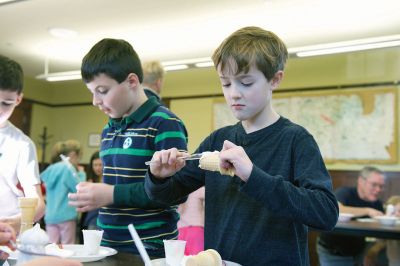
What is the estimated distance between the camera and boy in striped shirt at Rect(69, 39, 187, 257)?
4.88ft

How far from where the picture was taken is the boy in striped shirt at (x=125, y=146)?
1.49 m

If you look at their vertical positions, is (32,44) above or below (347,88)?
above

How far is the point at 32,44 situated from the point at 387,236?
18.4 ft

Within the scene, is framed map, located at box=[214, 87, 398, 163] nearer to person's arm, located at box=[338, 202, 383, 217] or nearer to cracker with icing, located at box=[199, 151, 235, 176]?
person's arm, located at box=[338, 202, 383, 217]

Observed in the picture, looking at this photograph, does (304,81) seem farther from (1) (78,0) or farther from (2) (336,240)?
(1) (78,0)

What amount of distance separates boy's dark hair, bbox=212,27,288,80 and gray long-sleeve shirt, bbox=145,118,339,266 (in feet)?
0.60

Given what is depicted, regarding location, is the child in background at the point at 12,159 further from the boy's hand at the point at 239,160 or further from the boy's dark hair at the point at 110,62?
the boy's hand at the point at 239,160

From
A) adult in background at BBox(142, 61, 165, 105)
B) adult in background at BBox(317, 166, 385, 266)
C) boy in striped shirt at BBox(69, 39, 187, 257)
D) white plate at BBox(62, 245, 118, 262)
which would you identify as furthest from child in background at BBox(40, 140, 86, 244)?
white plate at BBox(62, 245, 118, 262)

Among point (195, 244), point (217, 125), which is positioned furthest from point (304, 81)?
point (195, 244)

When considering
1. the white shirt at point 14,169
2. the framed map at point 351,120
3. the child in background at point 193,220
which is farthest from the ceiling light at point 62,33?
the white shirt at point 14,169

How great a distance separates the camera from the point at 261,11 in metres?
5.02

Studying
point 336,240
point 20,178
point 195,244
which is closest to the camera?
point 20,178

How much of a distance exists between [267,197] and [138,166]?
26.2 inches

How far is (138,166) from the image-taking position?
162 cm
